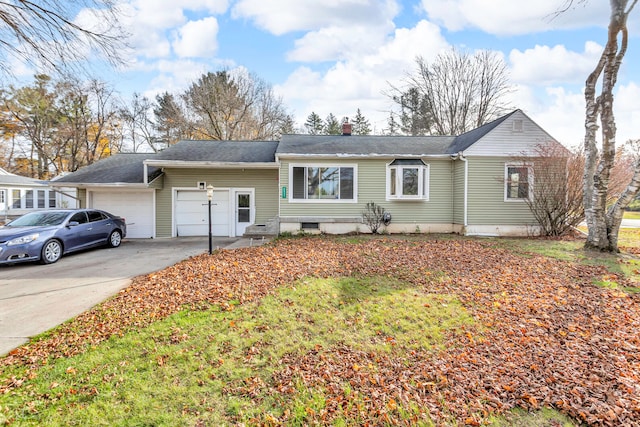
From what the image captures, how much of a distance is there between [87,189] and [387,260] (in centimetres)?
1197

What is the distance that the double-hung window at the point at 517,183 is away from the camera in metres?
11.2

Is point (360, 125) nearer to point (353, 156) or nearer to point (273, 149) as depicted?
point (273, 149)

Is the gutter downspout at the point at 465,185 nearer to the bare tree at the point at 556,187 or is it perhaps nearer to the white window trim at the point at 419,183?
the white window trim at the point at 419,183

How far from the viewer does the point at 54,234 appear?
8312 millimetres

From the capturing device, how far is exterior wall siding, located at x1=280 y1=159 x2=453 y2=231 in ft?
38.4

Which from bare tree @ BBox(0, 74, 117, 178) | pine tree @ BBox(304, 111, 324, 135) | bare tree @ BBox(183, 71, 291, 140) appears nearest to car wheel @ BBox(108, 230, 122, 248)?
bare tree @ BBox(183, 71, 291, 140)

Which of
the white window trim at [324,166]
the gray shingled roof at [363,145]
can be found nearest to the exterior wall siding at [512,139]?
the gray shingled roof at [363,145]

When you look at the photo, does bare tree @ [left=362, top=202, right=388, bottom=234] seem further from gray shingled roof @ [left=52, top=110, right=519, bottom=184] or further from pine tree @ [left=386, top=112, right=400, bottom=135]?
pine tree @ [left=386, top=112, right=400, bottom=135]

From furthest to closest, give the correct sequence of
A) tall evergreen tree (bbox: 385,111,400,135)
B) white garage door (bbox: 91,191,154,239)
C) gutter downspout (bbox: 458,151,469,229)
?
tall evergreen tree (bbox: 385,111,400,135) < white garage door (bbox: 91,191,154,239) < gutter downspout (bbox: 458,151,469,229)

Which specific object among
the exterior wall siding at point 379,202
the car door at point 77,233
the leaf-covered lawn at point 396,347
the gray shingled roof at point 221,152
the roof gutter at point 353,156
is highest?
the gray shingled roof at point 221,152

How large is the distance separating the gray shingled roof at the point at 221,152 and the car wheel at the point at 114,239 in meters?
3.27

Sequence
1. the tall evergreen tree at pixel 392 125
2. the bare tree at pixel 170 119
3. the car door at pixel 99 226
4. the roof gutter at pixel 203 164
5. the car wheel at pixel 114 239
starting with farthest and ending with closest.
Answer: the tall evergreen tree at pixel 392 125 < the bare tree at pixel 170 119 < the roof gutter at pixel 203 164 < the car wheel at pixel 114 239 < the car door at pixel 99 226

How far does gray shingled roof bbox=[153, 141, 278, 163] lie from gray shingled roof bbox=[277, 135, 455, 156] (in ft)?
3.19

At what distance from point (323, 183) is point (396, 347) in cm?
876
